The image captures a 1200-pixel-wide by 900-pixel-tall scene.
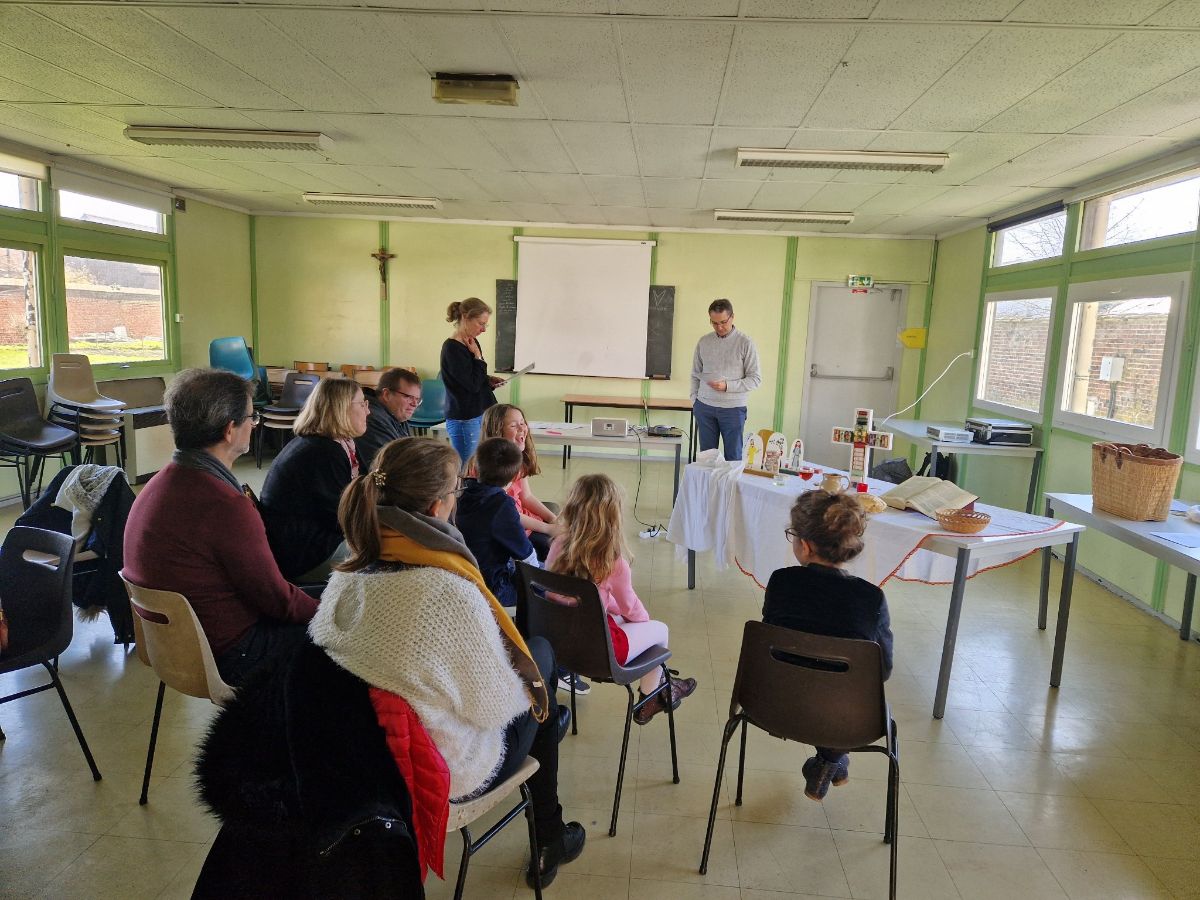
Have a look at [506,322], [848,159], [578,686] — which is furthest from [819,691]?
[506,322]

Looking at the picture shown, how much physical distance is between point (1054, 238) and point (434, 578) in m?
5.71

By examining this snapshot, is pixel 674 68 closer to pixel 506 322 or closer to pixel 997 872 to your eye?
pixel 997 872

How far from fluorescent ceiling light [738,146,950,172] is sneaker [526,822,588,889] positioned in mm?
3858

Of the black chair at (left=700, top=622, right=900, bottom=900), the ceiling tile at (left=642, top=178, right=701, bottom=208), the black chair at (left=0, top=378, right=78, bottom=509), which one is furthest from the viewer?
the ceiling tile at (left=642, top=178, right=701, bottom=208)

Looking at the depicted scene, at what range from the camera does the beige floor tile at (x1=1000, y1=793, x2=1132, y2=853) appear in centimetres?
207

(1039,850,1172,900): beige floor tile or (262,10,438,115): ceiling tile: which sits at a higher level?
(262,10,438,115): ceiling tile

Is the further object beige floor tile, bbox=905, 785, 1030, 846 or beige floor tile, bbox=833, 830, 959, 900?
beige floor tile, bbox=905, 785, 1030, 846

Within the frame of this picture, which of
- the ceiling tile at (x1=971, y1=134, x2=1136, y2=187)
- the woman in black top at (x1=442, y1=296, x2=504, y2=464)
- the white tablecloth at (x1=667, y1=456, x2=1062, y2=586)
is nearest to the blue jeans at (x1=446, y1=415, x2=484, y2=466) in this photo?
the woman in black top at (x1=442, y1=296, x2=504, y2=464)

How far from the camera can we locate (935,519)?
2906 millimetres

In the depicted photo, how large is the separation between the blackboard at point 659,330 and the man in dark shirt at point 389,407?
4686 mm

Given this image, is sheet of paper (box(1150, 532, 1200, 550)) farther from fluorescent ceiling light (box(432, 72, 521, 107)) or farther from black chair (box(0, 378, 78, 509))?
black chair (box(0, 378, 78, 509))

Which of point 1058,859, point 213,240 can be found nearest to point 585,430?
point 1058,859

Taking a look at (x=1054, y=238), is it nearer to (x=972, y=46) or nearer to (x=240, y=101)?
(x=972, y=46)

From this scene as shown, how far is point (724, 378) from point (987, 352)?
9.11 ft
